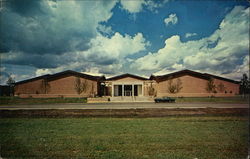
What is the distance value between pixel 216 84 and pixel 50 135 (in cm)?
3732

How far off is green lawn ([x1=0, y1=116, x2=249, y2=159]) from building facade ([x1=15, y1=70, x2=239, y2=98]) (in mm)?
27562

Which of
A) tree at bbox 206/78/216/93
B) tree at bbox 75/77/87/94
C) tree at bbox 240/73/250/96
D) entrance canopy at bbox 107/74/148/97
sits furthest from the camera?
entrance canopy at bbox 107/74/148/97

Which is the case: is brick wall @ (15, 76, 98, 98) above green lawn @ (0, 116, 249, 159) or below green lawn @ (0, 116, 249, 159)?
above

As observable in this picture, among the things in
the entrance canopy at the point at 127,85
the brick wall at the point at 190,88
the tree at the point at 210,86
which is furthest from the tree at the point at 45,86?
the tree at the point at 210,86

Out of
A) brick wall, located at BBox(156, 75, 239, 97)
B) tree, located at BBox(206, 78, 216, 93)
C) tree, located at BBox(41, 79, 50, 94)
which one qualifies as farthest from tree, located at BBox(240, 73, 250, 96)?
tree, located at BBox(41, 79, 50, 94)

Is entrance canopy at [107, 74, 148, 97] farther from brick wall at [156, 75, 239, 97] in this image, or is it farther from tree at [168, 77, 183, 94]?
tree at [168, 77, 183, 94]

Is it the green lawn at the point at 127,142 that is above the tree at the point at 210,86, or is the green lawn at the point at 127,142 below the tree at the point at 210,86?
below

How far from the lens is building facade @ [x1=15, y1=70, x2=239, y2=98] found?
117 feet

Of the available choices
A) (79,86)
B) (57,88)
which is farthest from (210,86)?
(57,88)

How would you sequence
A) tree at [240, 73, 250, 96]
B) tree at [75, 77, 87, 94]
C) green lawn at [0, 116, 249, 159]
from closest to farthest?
green lawn at [0, 116, 249, 159]
tree at [240, 73, 250, 96]
tree at [75, 77, 87, 94]

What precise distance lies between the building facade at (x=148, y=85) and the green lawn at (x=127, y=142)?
27.6m

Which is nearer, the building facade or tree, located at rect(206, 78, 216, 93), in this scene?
the building facade

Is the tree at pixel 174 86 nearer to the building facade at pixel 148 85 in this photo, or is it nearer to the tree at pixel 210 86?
the building facade at pixel 148 85

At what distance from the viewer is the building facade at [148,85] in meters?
35.6
